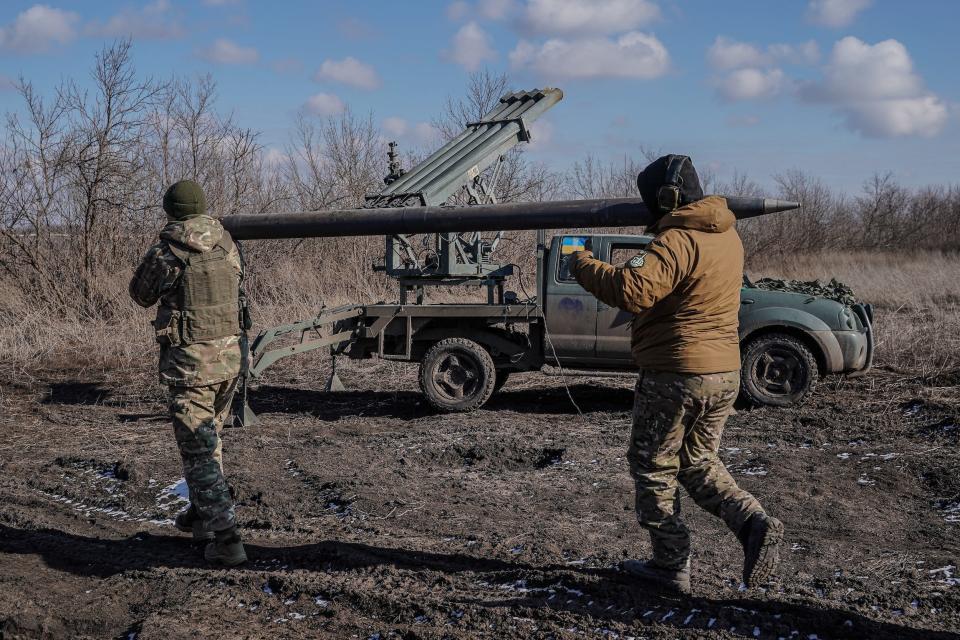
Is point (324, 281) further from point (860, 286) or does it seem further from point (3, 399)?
point (860, 286)

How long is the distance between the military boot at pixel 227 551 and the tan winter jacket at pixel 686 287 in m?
2.37

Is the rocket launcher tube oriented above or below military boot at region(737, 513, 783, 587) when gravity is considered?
above

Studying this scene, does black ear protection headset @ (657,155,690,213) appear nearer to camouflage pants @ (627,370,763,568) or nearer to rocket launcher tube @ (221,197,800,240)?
rocket launcher tube @ (221,197,800,240)

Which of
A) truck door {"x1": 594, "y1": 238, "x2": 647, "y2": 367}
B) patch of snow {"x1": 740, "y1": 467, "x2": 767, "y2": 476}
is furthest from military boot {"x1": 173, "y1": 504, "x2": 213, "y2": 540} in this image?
truck door {"x1": 594, "y1": 238, "x2": 647, "y2": 367}

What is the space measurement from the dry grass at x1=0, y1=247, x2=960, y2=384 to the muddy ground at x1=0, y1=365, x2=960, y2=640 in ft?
6.49

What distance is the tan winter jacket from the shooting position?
374cm

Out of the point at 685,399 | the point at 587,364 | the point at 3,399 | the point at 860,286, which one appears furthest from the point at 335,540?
the point at 860,286

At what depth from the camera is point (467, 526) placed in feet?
17.8

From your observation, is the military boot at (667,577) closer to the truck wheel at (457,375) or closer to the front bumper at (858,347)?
the truck wheel at (457,375)

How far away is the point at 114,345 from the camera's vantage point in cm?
1322

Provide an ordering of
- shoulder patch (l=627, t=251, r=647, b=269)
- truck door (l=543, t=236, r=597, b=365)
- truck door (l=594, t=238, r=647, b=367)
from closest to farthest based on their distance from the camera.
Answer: shoulder patch (l=627, t=251, r=647, b=269) → truck door (l=594, t=238, r=647, b=367) → truck door (l=543, t=236, r=597, b=365)

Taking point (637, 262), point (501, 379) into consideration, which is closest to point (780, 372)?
point (501, 379)

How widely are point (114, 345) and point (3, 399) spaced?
2807 mm

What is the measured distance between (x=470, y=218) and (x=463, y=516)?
6.41 ft
